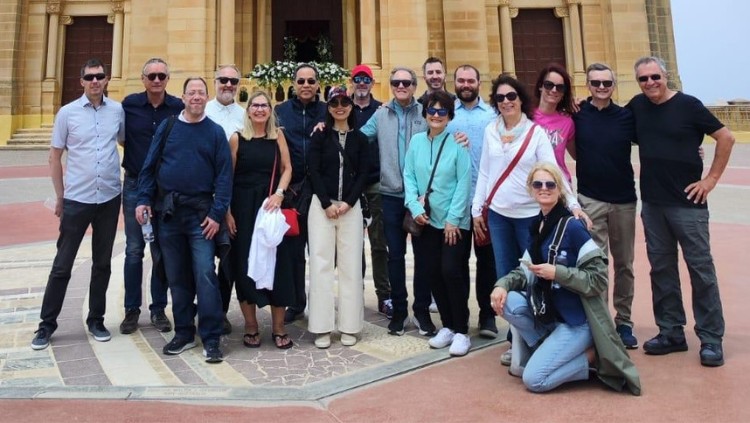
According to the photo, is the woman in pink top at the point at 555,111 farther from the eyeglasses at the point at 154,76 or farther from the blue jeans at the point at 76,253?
the blue jeans at the point at 76,253

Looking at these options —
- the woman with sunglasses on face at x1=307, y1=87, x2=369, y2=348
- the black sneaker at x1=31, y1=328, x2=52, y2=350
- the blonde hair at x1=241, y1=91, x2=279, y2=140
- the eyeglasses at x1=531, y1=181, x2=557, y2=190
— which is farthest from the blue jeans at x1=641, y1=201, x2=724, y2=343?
the black sneaker at x1=31, y1=328, x2=52, y2=350

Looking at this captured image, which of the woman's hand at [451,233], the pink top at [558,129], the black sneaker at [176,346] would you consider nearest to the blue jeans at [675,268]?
the pink top at [558,129]

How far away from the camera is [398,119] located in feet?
17.0

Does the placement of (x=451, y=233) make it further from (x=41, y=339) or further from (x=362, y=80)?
(x=41, y=339)

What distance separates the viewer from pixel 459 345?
4.44 meters

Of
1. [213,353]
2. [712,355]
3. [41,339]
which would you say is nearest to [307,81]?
[213,353]

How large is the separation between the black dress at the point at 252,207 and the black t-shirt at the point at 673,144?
3.27 m

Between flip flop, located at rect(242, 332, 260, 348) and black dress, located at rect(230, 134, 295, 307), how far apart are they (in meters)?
0.34

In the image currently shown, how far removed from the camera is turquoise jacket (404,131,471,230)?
4582 mm

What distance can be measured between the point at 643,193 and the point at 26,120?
26369 millimetres

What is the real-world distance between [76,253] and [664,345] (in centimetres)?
535

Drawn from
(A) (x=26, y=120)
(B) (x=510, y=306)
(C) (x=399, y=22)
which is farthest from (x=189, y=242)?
(A) (x=26, y=120)

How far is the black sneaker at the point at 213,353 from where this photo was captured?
14.1 feet

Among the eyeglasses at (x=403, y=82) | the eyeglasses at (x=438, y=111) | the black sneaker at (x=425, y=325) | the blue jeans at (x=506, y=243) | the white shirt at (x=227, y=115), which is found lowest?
the black sneaker at (x=425, y=325)
